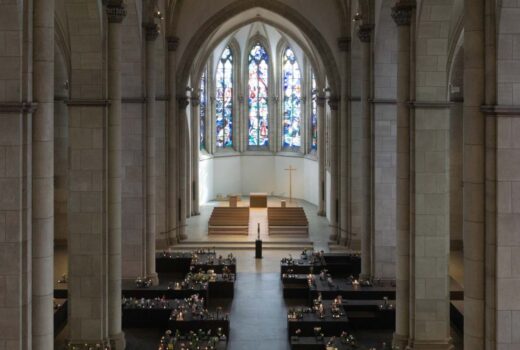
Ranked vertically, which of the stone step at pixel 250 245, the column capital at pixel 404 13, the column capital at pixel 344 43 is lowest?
the stone step at pixel 250 245

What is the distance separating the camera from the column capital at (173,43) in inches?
1206

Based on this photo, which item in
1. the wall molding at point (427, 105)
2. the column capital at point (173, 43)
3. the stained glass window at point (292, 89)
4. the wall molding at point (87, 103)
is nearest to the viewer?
the wall molding at point (427, 105)

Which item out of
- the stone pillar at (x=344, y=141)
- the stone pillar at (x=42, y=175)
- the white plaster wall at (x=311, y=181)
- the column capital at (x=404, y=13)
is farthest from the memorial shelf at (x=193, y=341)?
the white plaster wall at (x=311, y=181)

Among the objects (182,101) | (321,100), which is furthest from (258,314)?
(321,100)

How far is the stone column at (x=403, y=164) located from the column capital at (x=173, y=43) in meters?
15.6

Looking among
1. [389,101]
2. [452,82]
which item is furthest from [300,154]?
[389,101]

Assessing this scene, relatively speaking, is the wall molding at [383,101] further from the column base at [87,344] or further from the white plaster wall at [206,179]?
the white plaster wall at [206,179]

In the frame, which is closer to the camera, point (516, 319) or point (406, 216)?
point (516, 319)

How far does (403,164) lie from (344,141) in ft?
45.6

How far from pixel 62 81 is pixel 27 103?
18.7 m

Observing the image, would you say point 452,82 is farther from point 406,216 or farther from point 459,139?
point 406,216

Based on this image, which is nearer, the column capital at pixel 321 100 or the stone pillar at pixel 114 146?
the stone pillar at pixel 114 146

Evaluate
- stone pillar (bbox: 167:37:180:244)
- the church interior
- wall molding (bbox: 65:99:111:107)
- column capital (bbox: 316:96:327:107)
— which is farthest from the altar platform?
wall molding (bbox: 65:99:111:107)

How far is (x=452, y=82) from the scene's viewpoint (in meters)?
28.0
